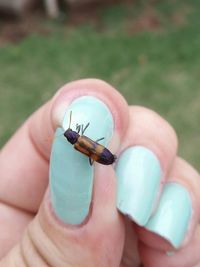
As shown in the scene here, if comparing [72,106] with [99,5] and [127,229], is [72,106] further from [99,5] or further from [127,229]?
[99,5]

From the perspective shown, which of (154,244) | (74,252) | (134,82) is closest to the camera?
(74,252)

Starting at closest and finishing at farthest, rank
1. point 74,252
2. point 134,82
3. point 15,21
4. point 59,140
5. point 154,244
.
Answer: point 59,140, point 74,252, point 154,244, point 134,82, point 15,21

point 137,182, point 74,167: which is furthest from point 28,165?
point 74,167

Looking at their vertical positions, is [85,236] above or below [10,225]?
above

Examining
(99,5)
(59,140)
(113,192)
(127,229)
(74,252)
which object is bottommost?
(99,5)

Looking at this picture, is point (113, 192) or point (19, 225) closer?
point (113, 192)

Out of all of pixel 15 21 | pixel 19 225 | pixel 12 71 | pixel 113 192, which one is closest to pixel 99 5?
pixel 15 21

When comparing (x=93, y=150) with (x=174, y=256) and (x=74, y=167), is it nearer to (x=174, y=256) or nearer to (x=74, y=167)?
(x=74, y=167)
